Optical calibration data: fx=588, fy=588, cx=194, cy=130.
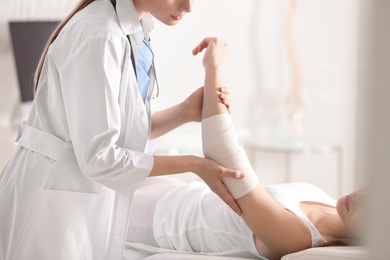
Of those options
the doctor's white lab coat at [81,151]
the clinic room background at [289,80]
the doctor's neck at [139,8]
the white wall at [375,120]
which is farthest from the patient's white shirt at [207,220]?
the clinic room background at [289,80]

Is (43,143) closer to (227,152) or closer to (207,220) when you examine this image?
(227,152)

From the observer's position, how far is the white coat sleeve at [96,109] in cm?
128

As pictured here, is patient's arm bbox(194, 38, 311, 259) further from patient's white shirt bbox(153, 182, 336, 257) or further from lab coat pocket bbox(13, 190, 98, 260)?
lab coat pocket bbox(13, 190, 98, 260)

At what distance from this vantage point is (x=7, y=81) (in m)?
3.26

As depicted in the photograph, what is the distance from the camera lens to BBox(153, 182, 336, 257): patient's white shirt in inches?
67.4

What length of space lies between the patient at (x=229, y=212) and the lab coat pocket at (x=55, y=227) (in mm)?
397

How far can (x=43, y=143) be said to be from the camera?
4.61ft

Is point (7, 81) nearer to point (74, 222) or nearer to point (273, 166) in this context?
point (273, 166)

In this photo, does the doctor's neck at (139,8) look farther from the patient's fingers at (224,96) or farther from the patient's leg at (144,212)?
the patient's leg at (144,212)

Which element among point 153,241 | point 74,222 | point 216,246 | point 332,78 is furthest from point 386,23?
point 332,78

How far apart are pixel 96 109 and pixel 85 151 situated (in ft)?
0.31

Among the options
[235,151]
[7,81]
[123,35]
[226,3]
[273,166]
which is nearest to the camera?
[123,35]

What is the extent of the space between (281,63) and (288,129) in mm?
435

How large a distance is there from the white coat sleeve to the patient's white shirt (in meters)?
0.52
